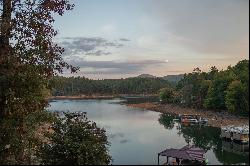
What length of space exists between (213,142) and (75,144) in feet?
179

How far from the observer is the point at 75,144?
1684cm

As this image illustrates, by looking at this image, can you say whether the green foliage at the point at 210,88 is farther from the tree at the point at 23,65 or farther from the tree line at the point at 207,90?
the tree at the point at 23,65

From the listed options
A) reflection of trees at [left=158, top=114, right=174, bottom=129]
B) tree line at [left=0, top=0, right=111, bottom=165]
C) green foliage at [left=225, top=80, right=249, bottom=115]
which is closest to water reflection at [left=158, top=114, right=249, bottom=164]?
reflection of trees at [left=158, top=114, right=174, bottom=129]

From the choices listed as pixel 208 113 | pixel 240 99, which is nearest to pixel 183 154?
pixel 240 99

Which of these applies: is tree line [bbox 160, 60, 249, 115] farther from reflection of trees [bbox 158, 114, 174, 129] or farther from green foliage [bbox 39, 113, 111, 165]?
green foliage [bbox 39, 113, 111, 165]

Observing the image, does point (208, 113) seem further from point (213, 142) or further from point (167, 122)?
point (213, 142)

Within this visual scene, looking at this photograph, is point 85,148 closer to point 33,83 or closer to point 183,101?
point 33,83

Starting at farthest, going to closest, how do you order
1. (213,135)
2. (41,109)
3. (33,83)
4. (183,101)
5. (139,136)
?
1. (183,101)
2. (213,135)
3. (139,136)
4. (41,109)
5. (33,83)

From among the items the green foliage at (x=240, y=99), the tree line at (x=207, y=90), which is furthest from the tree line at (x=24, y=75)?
the tree line at (x=207, y=90)

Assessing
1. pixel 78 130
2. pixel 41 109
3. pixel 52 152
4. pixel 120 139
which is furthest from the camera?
pixel 120 139

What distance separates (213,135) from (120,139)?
75.7ft

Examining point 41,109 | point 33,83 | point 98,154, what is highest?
point 33,83

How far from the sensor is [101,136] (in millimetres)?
19250

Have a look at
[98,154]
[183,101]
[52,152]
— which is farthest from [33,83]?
[183,101]
